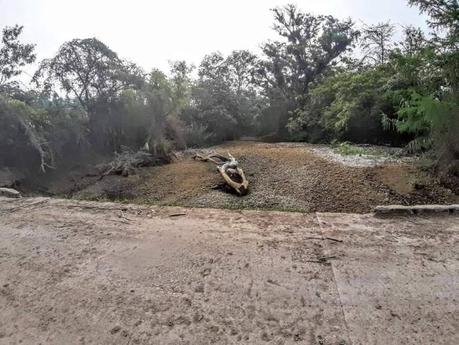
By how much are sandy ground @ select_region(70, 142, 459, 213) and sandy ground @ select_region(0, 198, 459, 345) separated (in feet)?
5.40

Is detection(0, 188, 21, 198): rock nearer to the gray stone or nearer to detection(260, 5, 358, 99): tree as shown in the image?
the gray stone

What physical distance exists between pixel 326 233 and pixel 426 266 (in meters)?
0.77

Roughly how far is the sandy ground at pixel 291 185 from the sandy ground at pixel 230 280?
165 centimetres

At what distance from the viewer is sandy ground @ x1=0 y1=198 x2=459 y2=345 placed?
177 cm

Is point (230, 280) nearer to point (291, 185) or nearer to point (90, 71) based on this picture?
point (291, 185)

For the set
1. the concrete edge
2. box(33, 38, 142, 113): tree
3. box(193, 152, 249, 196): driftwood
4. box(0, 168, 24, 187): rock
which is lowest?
box(0, 168, 24, 187): rock

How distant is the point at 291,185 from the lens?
18.7ft

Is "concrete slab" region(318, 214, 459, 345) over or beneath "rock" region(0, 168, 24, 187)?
over

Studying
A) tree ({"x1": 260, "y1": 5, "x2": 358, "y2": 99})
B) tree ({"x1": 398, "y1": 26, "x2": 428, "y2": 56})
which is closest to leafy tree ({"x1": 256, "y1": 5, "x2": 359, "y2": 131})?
tree ({"x1": 260, "y1": 5, "x2": 358, "y2": 99})

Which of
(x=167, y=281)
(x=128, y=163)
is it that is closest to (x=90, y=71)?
(x=128, y=163)

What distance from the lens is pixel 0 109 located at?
6.70 m

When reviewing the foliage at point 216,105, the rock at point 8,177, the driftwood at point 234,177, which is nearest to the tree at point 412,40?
the foliage at point 216,105

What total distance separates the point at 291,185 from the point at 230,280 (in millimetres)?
3671

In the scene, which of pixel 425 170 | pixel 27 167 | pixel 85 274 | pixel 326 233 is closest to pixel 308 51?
pixel 425 170
